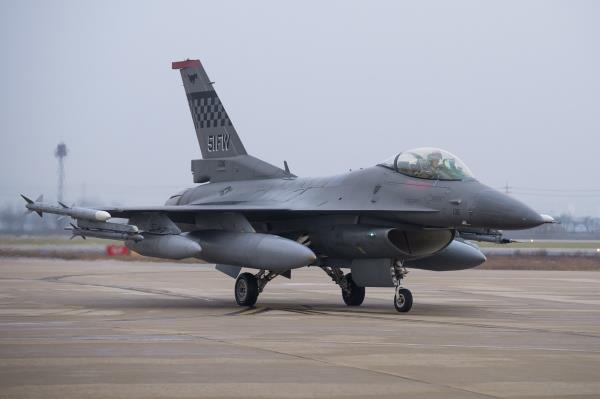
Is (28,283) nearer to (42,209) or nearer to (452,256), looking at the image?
(42,209)

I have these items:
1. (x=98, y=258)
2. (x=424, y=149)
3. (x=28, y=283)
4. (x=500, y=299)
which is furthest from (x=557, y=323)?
(x=98, y=258)

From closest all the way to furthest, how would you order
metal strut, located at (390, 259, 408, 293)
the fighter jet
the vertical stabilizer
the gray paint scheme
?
1. the gray paint scheme
2. the fighter jet
3. metal strut, located at (390, 259, 408, 293)
4. the vertical stabilizer

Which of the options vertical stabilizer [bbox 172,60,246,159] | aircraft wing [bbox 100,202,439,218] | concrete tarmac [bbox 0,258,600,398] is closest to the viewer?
concrete tarmac [bbox 0,258,600,398]

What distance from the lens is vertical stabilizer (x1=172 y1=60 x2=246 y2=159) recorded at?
863 inches

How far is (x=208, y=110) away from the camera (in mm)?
22281

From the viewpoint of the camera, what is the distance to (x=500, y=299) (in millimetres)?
20469

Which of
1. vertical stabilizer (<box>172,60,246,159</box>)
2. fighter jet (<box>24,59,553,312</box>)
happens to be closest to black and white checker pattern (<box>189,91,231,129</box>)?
vertical stabilizer (<box>172,60,246,159</box>)

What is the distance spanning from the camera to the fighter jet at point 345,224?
54.2 ft

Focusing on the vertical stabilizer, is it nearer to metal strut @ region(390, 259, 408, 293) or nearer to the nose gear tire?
the nose gear tire

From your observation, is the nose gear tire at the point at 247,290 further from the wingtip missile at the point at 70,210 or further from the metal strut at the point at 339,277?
the wingtip missile at the point at 70,210

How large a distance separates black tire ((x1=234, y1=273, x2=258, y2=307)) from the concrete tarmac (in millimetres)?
418

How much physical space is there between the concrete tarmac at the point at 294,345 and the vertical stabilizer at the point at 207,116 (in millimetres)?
3097

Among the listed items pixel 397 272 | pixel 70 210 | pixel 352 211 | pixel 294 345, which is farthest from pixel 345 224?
pixel 294 345

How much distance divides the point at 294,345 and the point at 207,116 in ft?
38.3
